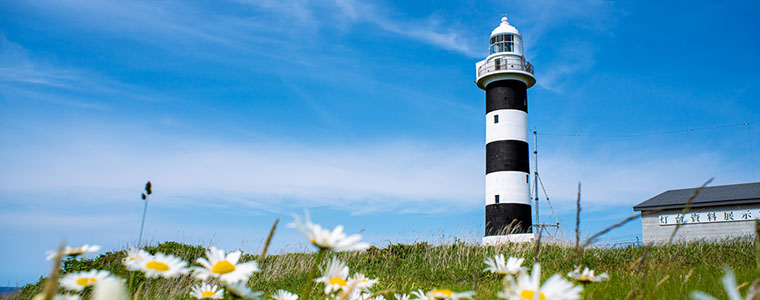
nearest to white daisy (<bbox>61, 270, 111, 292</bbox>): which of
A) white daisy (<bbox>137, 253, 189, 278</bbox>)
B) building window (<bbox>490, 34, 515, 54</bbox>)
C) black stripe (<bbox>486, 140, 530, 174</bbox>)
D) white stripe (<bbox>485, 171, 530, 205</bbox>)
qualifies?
white daisy (<bbox>137, 253, 189, 278</bbox>)

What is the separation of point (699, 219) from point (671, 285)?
21323mm

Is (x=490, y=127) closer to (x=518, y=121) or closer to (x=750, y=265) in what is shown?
(x=518, y=121)

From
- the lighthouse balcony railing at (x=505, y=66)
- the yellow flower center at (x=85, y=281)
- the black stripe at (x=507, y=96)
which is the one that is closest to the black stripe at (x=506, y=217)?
the black stripe at (x=507, y=96)

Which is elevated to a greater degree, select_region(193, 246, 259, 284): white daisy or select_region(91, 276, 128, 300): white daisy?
select_region(91, 276, 128, 300): white daisy

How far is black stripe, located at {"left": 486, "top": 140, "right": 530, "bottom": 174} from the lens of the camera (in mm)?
20594

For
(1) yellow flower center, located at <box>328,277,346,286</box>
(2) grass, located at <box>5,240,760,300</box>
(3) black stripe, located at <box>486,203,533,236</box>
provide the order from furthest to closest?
(3) black stripe, located at <box>486,203,533,236</box>, (2) grass, located at <box>5,240,760,300</box>, (1) yellow flower center, located at <box>328,277,346,286</box>

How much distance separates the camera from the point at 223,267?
145cm

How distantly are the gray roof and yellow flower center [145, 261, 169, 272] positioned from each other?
76.3 ft

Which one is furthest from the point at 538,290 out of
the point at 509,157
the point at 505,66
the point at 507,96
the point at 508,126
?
the point at 505,66

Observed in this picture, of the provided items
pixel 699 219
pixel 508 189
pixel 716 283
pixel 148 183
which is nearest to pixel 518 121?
pixel 508 189

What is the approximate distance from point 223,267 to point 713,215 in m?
26.7

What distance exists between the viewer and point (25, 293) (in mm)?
10172

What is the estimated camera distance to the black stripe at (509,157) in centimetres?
2059

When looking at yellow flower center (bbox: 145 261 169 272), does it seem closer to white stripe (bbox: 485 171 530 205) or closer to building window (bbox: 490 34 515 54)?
white stripe (bbox: 485 171 530 205)
